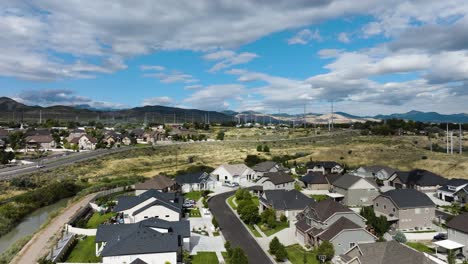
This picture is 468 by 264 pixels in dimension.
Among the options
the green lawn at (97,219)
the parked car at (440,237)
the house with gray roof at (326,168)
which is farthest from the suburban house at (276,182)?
the parked car at (440,237)

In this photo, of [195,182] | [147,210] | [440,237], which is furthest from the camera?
[195,182]

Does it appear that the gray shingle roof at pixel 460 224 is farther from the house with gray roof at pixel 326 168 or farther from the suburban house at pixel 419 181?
the house with gray roof at pixel 326 168

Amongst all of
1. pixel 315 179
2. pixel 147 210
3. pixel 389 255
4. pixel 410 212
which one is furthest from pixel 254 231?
pixel 315 179

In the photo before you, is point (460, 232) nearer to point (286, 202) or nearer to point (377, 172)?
point (286, 202)

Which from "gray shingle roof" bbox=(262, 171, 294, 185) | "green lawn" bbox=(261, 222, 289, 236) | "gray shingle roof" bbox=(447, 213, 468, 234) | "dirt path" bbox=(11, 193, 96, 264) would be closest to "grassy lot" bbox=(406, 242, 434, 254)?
"gray shingle roof" bbox=(447, 213, 468, 234)

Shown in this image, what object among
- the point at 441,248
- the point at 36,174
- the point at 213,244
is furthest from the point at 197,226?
the point at 36,174

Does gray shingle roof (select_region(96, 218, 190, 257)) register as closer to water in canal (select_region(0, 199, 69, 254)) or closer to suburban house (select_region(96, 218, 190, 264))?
suburban house (select_region(96, 218, 190, 264))
